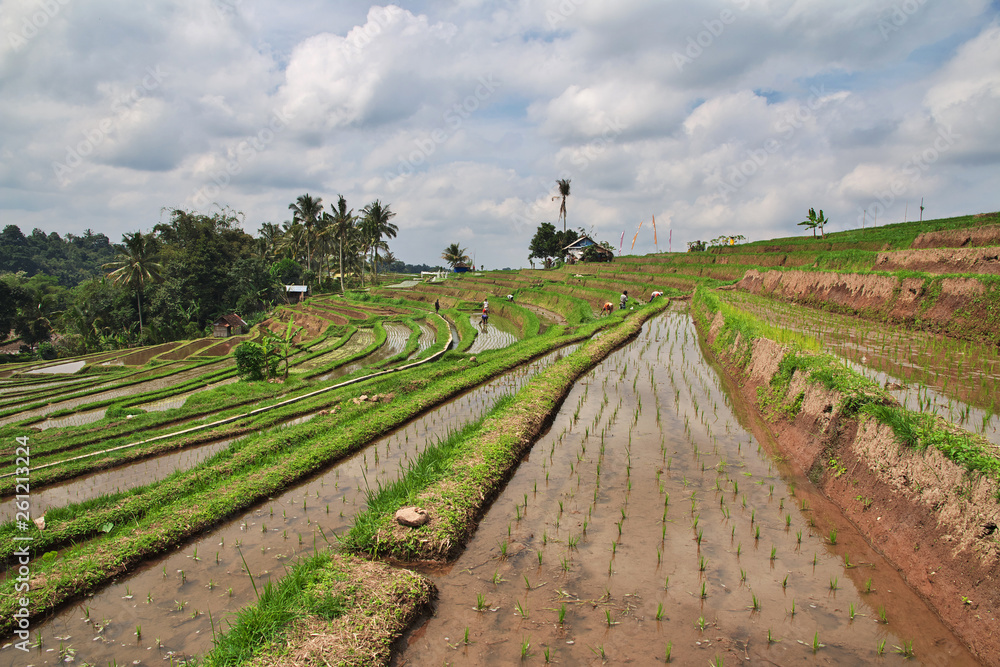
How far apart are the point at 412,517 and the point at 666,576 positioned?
98.1 inches

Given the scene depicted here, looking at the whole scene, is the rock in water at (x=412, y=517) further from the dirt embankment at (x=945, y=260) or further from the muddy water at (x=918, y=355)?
the dirt embankment at (x=945, y=260)

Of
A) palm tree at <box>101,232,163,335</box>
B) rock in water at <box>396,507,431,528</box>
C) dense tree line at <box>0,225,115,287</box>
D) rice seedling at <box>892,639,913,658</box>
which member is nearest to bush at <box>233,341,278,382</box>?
rock in water at <box>396,507,431,528</box>

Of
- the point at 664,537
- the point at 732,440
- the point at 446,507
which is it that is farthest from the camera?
the point at 732,440

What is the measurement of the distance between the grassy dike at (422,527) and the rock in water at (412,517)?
0.22 ft

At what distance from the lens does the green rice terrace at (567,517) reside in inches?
147

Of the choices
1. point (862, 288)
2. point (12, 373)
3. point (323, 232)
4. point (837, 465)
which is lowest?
point (12, 373)

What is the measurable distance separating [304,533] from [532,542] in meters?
2.61

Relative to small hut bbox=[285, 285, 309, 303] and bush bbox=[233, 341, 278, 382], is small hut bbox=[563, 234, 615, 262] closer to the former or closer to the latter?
small hut bbox=[285, 285, 309, 303]

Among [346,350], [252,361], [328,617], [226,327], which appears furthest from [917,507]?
[226,327]

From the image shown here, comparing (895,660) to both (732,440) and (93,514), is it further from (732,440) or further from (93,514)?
(93,514)

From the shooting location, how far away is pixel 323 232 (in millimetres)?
57188

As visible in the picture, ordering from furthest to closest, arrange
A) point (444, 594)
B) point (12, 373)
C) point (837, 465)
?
point (12, 373) < point (837, 465) < point (444, 594)

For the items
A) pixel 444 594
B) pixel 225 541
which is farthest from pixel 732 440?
pixel 225 541

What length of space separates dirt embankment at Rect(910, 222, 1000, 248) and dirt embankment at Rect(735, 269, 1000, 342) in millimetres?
4307
